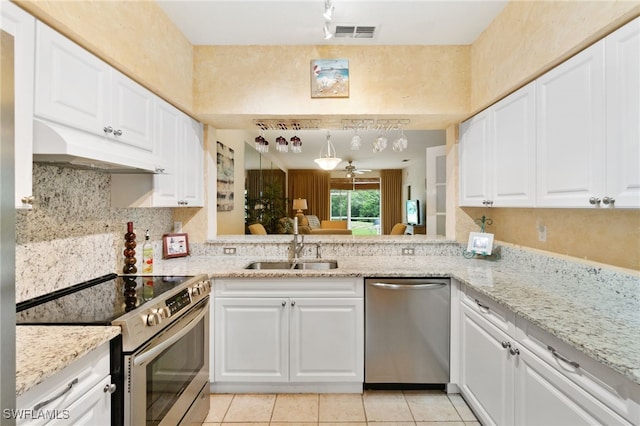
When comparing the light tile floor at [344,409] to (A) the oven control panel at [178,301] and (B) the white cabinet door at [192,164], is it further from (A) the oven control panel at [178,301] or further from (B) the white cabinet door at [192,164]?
(B) the white cabinet door at [192,164]

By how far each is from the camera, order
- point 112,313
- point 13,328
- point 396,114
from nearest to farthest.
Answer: point 13,328 → point 112,313 → point 396,114

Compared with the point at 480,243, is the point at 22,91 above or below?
above

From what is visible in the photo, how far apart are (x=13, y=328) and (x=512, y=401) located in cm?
192

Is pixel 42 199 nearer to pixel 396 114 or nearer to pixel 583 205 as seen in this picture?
pixel 396 114

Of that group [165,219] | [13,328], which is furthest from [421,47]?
[13,328]

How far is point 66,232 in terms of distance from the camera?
Result: 175cm

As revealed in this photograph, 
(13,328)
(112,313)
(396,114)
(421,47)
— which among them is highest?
(421,47)

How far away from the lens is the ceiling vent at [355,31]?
226cm

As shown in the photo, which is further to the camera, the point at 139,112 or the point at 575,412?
the point at 139,112

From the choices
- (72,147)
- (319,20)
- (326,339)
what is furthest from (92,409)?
(319,20)

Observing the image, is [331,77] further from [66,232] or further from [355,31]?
[66,232]

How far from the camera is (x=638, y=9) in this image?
1227mm

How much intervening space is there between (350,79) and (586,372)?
2.22 m

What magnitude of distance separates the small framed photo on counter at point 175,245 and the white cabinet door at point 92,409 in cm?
158
